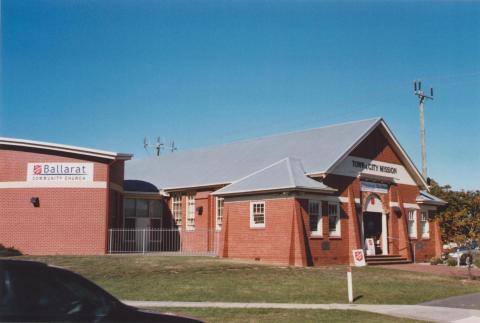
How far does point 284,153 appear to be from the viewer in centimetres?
3195

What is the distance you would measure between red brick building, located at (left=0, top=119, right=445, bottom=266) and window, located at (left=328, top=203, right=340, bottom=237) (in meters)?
0.05

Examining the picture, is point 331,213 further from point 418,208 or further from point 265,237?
point 418,208

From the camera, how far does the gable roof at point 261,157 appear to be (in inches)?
1151

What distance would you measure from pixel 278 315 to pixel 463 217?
44.5 feet

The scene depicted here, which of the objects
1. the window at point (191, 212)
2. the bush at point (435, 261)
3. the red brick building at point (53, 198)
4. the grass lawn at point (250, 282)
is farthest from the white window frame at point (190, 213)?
the bush at point (435, 261)

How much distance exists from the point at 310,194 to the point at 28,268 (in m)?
20.8

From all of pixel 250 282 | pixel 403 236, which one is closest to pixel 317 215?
pixel 403 236

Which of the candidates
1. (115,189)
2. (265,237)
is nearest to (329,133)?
(265,237)

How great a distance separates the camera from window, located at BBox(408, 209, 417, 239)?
3372 cm

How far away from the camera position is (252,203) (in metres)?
27.2

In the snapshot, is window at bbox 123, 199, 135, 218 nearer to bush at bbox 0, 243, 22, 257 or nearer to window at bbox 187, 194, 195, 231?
window at bbox 187, 194, 195, 231

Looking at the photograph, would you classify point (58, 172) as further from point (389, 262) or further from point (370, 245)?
point (389, 262)

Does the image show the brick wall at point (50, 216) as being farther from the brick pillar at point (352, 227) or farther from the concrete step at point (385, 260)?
the concrete step at point (385, 260)

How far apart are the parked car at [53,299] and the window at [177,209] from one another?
29.3 m
